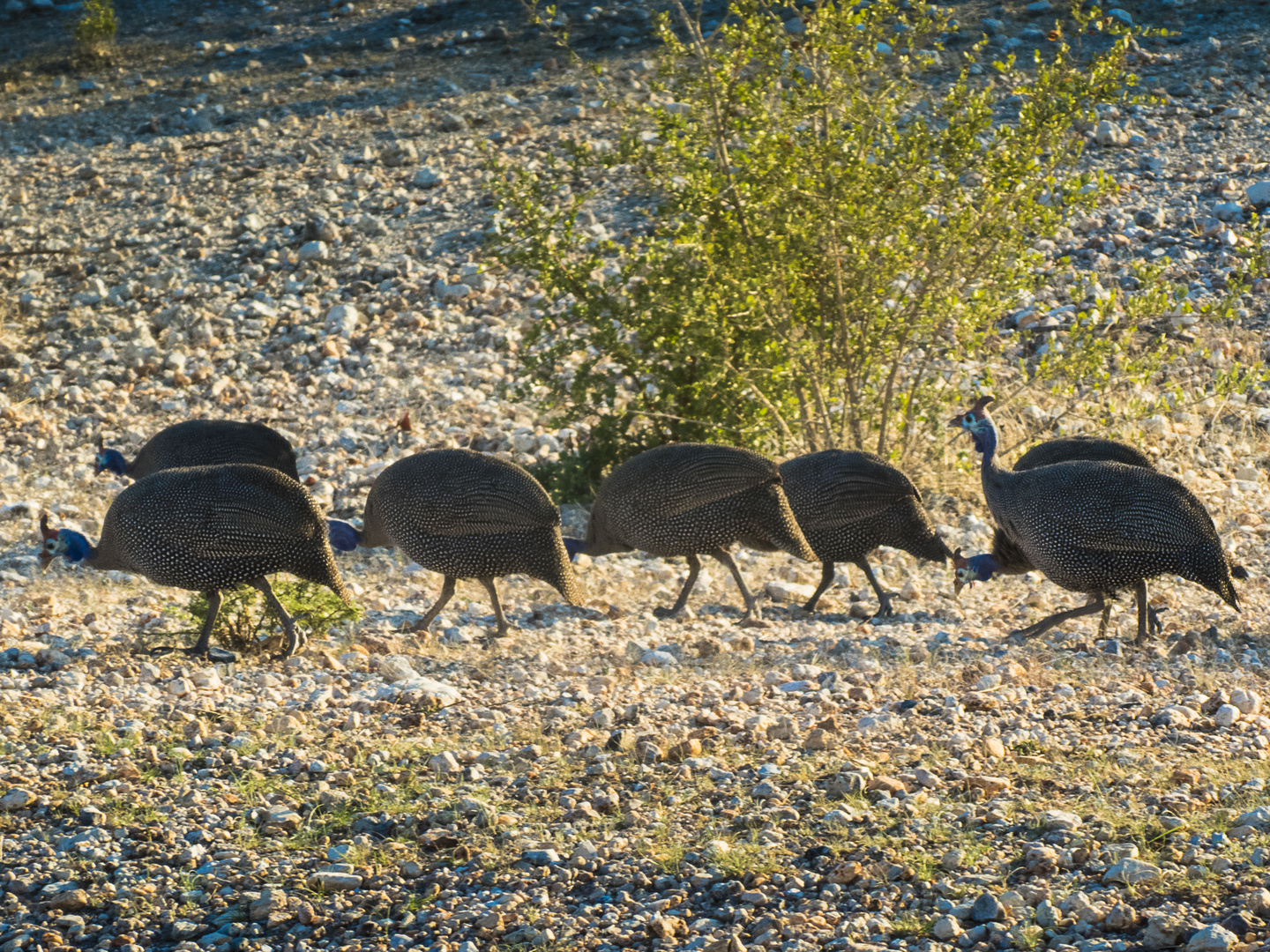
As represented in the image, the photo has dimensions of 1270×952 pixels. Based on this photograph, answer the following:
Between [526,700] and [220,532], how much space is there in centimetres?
151

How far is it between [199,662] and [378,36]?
12.6 meters

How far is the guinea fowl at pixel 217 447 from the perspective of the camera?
735 centimetres

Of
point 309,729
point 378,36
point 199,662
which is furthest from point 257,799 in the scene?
point 378,36

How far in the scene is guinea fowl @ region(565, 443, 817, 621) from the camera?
21.7 feet

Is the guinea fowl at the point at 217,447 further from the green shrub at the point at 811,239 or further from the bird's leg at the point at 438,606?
the green shrub at the point at 811,239

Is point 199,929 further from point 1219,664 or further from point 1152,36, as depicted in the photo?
point 1152,36

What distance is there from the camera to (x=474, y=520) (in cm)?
634

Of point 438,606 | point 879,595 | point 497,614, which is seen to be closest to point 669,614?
point 497,614

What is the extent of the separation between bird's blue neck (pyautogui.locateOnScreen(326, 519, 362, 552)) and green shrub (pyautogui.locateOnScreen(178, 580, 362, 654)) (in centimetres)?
35

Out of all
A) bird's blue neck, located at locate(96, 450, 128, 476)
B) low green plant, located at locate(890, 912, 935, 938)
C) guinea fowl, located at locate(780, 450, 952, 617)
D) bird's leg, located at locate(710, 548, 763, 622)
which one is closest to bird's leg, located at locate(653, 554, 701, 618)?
bird's leg, located at locate(710, 548, 763, 622)

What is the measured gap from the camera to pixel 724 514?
6.68 m

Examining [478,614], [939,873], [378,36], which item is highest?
[378,36]

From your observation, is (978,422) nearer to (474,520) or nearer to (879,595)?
(879,595)

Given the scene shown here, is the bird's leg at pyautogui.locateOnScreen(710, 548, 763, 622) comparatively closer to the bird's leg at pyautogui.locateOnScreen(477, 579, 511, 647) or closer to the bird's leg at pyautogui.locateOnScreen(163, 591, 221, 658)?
the bird's leg at pyautogui.locateOnScreen(477, 579, 511, 647)
